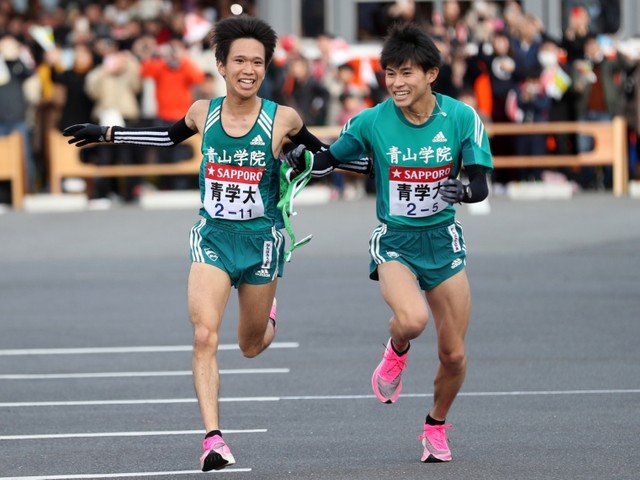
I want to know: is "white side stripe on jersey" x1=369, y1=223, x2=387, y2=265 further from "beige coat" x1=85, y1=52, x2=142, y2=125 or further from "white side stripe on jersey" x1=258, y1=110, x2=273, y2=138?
"beige coat" x1=85, y1=52, x2=142, y2=125

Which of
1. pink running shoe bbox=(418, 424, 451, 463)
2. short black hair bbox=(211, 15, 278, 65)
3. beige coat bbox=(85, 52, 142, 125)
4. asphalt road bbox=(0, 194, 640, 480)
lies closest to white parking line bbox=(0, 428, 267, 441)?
asphalt road bbox=(0, 194, 640, 480)

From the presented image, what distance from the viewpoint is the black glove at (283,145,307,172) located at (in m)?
8.51

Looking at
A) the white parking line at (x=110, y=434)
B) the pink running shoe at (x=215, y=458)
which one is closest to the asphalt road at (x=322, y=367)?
the white parking line at (x=110, y=434)

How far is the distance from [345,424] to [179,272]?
8.15 meters

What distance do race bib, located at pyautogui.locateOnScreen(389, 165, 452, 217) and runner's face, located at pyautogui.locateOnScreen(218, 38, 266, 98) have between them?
83 centimetres

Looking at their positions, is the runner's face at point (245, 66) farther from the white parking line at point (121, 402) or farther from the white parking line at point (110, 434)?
the white parking line at point (121, 402)

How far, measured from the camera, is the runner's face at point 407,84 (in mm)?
8273

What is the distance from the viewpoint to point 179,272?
691 inches

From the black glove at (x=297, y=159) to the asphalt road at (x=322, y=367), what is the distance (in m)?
1.50

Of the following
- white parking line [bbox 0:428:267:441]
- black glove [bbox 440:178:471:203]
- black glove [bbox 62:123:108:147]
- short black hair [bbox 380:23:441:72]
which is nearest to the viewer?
black glove [bbox 440:178:471:203]

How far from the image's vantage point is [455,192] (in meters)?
7.99

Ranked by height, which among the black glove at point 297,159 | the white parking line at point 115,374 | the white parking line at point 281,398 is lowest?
the white parking line at point 281,398

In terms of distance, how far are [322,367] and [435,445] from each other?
136 inches

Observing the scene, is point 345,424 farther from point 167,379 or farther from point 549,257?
point 549,257
